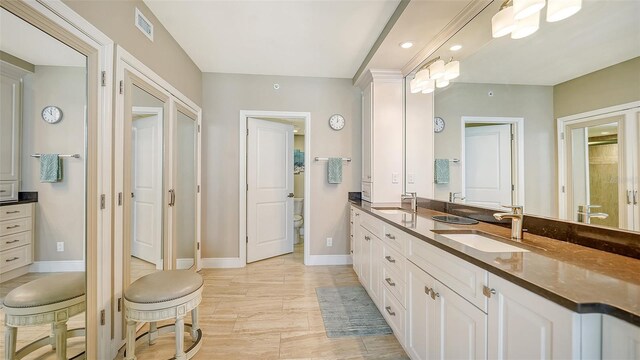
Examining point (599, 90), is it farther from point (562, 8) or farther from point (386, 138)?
point (386, 138)

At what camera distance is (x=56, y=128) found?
131cm

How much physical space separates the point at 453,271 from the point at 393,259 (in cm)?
68

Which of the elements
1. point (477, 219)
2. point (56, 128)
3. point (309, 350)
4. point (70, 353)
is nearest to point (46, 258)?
point (70, 353)

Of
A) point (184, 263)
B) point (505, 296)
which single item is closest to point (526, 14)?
point (505, 296)

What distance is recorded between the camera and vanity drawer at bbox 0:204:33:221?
1.09m

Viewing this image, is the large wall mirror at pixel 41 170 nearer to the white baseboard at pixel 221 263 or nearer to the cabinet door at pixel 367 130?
the white baseboard at pixel 221 263

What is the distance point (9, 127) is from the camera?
1090 millimetres

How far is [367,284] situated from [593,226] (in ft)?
5.50

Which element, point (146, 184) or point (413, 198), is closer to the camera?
point (146, 184)

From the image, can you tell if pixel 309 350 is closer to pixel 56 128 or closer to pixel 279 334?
pixel 279 334

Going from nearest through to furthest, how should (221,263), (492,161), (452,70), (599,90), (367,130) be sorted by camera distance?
(599,90), (492,161), (452,70), (367,130), (221,263)

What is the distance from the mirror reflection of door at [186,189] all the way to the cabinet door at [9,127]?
1455 mm

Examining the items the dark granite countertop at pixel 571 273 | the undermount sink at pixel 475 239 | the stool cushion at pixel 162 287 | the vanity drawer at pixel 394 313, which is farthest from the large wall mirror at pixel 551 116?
the stool cushion at pixel 162 287

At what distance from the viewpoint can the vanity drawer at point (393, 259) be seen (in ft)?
5.54
